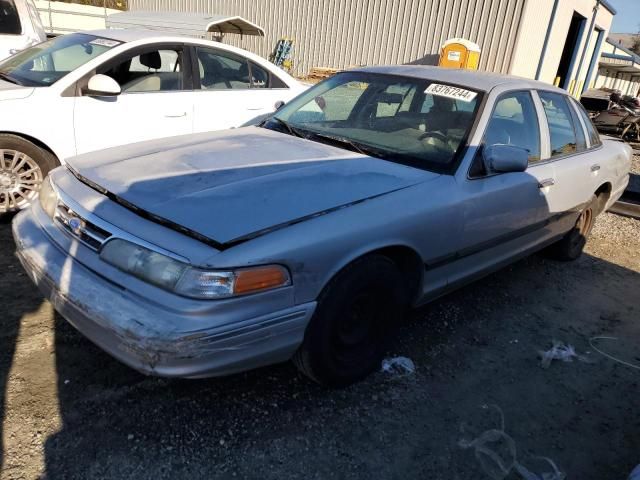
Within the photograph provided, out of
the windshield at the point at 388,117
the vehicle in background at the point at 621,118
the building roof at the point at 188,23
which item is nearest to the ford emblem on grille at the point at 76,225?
the windshield at the point at 388,117

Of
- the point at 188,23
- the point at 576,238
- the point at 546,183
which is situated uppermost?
the point at 188,23

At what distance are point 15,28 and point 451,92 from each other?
19.4ft

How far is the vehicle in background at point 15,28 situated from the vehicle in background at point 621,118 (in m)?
12.8

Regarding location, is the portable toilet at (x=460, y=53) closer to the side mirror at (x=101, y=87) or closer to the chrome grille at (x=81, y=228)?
the side mirror at (x=101, y=87)

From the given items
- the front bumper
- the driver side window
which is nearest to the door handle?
the driver side window

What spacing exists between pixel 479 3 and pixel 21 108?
42.3 ft

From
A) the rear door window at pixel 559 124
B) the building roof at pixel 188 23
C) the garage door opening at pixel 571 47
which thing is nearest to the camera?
the rear door window at pixel 559 124

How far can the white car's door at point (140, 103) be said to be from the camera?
4449 mm

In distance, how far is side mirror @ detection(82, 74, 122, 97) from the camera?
430 centimetres

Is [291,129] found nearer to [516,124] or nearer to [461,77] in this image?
[461,77]

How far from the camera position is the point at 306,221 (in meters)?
2.28

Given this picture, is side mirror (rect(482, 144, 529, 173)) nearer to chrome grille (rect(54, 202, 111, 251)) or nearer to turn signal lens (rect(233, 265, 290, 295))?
turn signal lens (rect(233, 265, 290, 295))

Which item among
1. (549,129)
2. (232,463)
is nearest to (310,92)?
(549,129)

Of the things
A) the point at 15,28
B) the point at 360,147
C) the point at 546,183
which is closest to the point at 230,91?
the point at 360,147
